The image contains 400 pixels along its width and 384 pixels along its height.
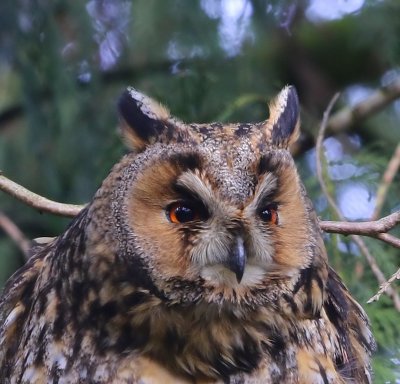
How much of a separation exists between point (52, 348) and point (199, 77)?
68.9 inches

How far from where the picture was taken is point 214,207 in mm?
2164

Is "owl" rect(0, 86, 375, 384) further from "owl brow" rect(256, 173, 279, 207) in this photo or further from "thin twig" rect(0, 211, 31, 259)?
"thin twig" rect(0, 211, 31, 259)

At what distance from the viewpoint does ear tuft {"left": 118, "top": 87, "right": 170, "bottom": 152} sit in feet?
7.59

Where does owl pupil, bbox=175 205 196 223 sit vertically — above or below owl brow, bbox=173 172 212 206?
below

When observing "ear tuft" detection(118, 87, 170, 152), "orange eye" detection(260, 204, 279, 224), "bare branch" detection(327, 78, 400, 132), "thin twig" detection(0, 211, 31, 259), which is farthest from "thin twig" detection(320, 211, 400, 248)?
"bare branch" detection(327, 78, 400, 132)

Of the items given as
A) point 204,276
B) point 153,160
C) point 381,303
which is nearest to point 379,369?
point 381,303

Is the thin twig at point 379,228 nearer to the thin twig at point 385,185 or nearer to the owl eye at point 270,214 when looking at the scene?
the owl eye at point 270,214

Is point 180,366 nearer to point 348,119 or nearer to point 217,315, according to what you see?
point 217,315

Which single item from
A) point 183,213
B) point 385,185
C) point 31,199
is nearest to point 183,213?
point 183,213

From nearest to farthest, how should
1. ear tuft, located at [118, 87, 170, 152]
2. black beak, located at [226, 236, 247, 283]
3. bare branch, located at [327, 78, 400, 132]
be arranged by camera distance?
black beak, located at [226, 236, 247, 283] < ear tuft, located at [118, 87, 170, 152] < bare branch, located at [327, 78, 400, 132]

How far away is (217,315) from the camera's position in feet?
7.76

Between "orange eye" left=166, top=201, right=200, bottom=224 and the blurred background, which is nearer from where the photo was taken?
"orange eye" left=166, top=201, right=200, bottom=224

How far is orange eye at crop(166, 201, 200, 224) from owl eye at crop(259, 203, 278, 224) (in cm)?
15

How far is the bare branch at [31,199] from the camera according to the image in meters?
2.59
